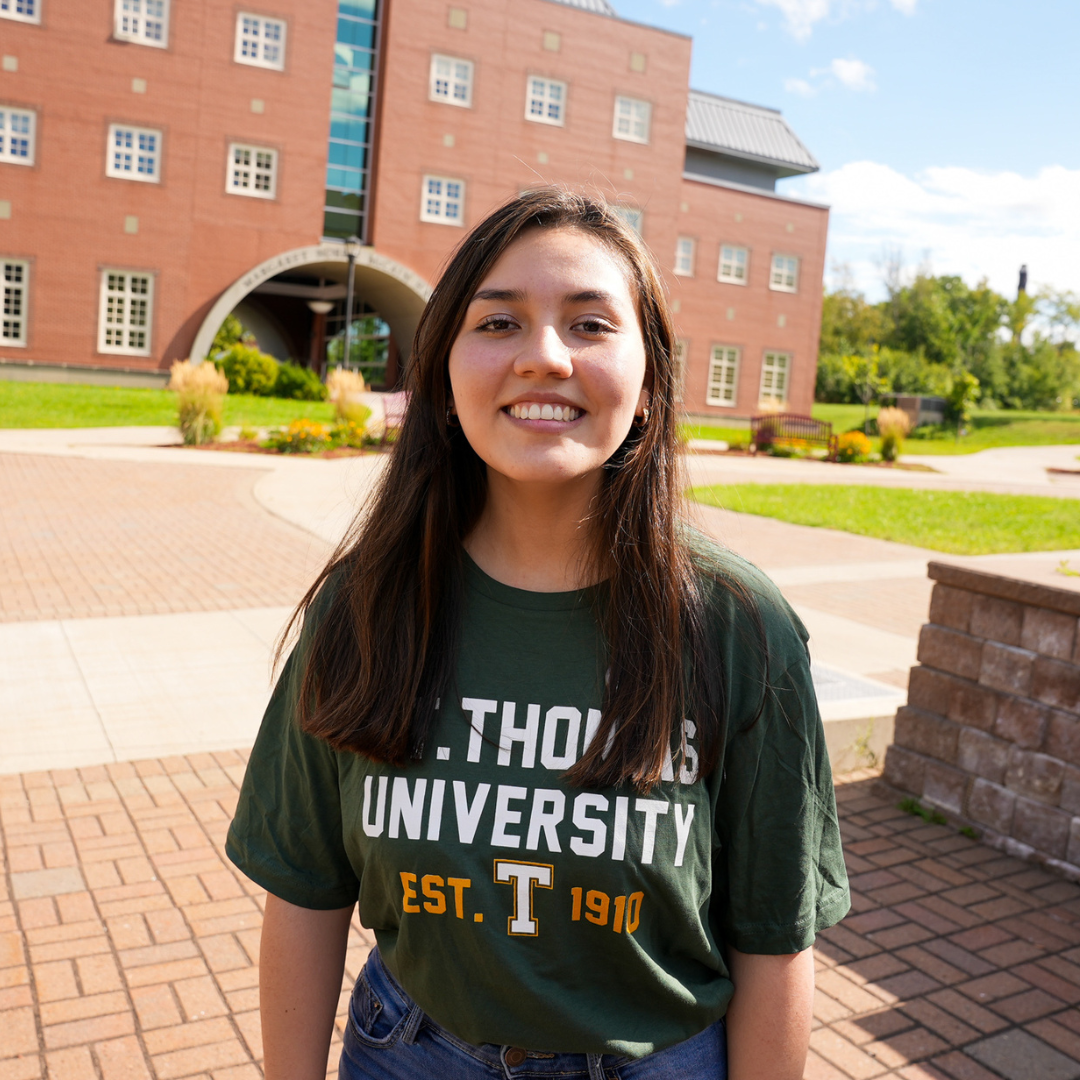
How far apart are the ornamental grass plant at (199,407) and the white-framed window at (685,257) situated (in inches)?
914

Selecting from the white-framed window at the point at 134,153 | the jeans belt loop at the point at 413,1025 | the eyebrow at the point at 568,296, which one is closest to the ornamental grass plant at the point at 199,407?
the white-framed window at the point at 134,153

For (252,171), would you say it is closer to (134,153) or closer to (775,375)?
(134,153)

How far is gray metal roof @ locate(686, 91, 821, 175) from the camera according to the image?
42.1 m

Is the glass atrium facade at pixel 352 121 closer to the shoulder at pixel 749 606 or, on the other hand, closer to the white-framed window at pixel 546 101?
the white-framed window at pixel 546 101

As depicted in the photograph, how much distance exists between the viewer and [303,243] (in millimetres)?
32906

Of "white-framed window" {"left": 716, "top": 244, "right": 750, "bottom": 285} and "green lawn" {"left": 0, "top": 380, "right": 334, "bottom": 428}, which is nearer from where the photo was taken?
"green lawn" {"left": 0, "top": 380, "right": 334, "bottom": 428}

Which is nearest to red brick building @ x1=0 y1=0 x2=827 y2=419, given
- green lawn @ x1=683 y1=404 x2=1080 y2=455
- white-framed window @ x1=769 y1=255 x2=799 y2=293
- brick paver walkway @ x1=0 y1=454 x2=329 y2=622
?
white-framed window @ x1=769 y1=255 x2=799 y2=293

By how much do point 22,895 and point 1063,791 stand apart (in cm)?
382

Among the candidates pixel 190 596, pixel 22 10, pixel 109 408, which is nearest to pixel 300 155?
pixel 22 10

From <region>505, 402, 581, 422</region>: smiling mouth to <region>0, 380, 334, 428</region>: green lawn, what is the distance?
21562 millimetres

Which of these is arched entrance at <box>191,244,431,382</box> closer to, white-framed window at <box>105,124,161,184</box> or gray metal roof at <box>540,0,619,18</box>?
white-framed window at <box>105,124,161,184</box>

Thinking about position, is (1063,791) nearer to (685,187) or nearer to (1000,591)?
(1000,591)

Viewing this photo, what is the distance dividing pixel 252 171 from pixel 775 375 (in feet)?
66.9

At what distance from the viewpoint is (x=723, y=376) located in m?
40.8
